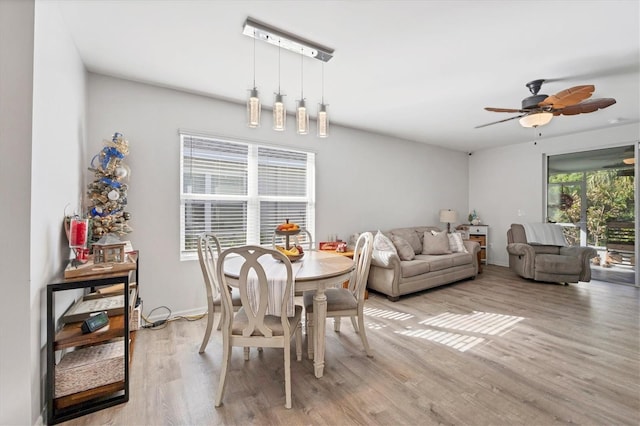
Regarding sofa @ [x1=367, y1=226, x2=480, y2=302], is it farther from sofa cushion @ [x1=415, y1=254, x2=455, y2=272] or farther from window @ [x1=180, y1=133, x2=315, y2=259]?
window @ [x1=180, y1=133, x2=315, y2=259]

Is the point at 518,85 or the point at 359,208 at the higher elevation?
the point at 518,85

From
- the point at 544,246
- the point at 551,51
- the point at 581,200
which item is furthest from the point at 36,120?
the point at 581,200

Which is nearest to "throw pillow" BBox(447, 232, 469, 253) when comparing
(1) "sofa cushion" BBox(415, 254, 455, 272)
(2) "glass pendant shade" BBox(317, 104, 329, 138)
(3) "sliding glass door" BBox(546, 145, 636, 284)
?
(1) "sofa cushion" BBox(415, 254, 455, 272)

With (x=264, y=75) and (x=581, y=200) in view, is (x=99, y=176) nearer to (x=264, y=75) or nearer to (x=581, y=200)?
(x=264, y=75)

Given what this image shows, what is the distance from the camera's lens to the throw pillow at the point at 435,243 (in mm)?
4914

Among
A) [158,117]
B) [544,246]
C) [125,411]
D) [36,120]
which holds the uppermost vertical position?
[158,117]

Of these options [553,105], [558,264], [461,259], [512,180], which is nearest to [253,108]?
[553,105]

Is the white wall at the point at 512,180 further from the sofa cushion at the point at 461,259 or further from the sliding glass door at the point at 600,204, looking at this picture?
the sofa cushion at the point at 461,259

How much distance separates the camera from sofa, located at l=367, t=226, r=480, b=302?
388cm

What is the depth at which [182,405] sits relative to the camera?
69.1 inches

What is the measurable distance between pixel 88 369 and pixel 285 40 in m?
2.70

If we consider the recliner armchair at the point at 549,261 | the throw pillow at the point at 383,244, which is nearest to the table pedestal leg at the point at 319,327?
the throw pillow at the point at 383,244

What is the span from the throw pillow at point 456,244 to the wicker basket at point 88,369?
16.3ft

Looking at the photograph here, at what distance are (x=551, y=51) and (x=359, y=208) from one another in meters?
3.08
